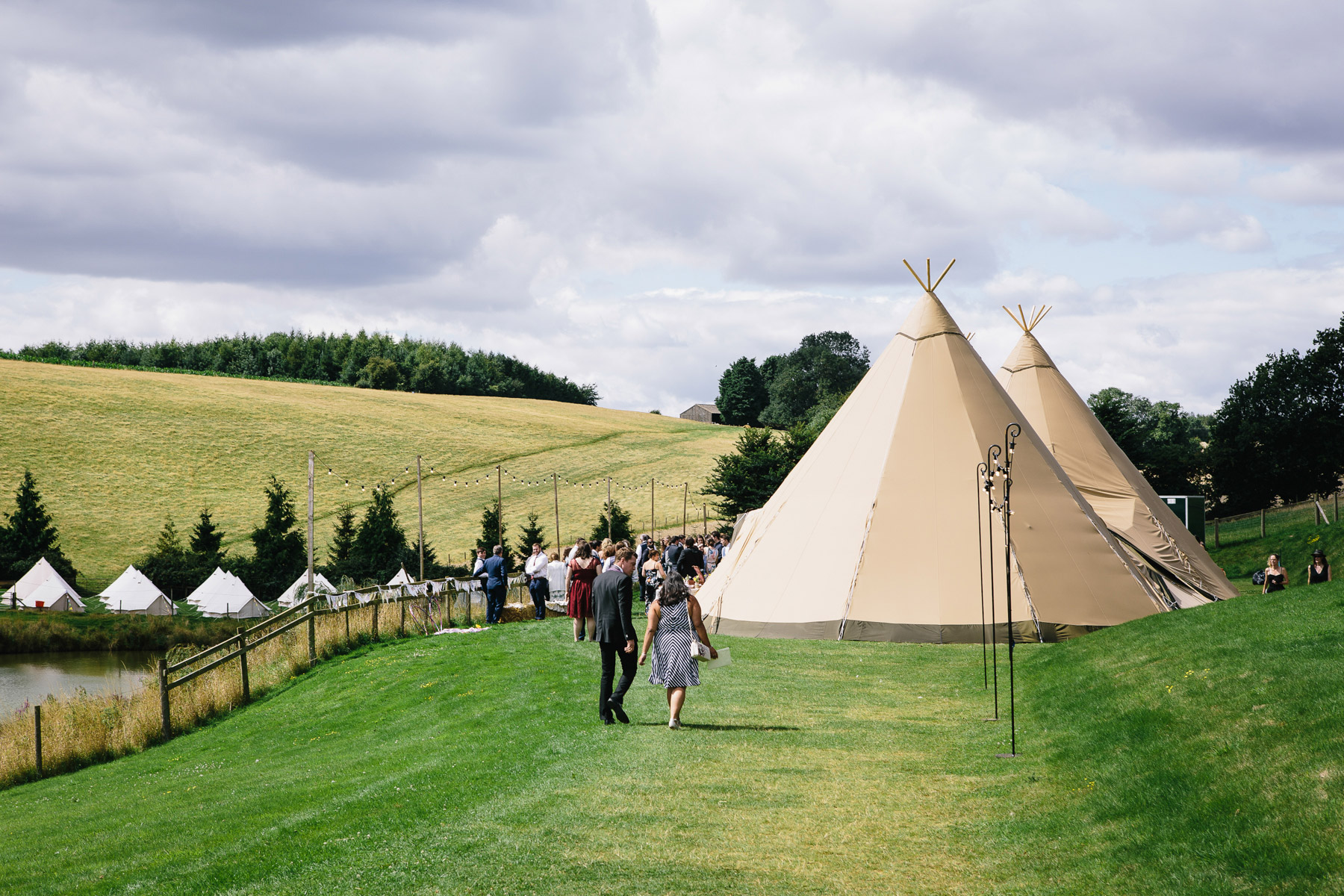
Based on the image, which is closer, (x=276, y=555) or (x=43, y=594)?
(x=43, y=594)

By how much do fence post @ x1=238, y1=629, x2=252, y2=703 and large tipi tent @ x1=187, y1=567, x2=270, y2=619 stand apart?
23.7m

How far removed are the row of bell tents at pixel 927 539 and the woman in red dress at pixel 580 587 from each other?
2432mm

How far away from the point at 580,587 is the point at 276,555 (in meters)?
34.6

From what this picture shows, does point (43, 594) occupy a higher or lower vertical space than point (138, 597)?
higher

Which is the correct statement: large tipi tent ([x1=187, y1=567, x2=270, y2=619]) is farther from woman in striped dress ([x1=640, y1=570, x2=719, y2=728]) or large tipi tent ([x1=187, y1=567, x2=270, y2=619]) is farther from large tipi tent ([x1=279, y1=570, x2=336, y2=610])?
woman in striped dress ([x1=640, y1=570, x2=719, y2=728])

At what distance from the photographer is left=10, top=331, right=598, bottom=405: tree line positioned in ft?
352

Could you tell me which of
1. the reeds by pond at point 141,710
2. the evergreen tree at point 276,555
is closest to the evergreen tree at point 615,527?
the evergreen tree at point 276,555

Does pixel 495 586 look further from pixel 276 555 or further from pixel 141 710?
pixel 276 555

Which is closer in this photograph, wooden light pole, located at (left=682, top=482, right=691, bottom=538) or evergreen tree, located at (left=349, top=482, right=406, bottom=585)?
evergreen tree, located at (left=349, top=482, right=406, bottom=585)

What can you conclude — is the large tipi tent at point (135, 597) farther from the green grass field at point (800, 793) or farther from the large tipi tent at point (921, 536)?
the green grass field at point (800, 793)

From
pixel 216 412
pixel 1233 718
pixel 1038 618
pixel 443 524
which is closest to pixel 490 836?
pixel 1233 718

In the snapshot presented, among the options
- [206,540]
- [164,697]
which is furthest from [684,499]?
[164,697]

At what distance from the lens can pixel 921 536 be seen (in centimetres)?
1802

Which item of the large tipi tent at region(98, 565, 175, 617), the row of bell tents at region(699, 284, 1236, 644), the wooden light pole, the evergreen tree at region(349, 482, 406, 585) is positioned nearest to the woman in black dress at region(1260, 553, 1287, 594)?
the row of bell tents at region(699, 284, 1236, 644)
